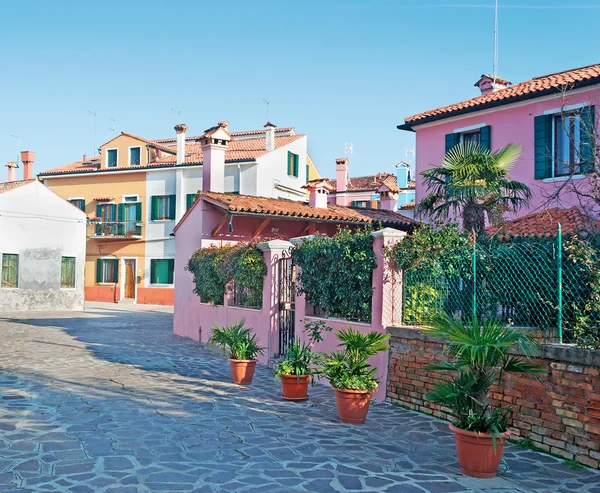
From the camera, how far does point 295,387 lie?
8.80m

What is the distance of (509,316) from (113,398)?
554 centimetres

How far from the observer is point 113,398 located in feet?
29.1

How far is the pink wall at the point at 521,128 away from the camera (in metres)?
16.2

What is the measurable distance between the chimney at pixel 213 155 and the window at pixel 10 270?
12.9 m

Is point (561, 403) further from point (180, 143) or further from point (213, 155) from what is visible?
point (180, 143)

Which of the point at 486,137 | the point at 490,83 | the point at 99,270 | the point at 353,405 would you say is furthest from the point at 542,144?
the point at 99,270

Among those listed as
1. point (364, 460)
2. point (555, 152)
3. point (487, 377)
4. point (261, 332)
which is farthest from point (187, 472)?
point (555, 152)

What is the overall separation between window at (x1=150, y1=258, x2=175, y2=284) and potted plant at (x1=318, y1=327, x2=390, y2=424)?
2828cm

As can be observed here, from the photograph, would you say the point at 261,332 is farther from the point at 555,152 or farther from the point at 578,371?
the point at 555,152

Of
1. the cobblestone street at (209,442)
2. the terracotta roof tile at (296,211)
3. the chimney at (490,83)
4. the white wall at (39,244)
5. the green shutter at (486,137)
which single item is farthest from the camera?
the white wall at (39,244)

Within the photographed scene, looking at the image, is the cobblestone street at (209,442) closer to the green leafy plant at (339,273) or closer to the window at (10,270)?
the green leafy plant at (339,273)

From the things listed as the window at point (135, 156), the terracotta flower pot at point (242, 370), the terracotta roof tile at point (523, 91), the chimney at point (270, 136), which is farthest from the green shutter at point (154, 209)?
the terracotta flower pot at point (242, 370)

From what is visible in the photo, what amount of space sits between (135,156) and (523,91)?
2519 cm

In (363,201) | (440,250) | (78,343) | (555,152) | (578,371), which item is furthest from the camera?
(363,201)
